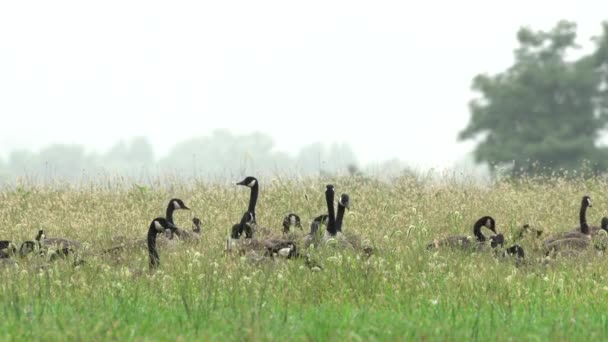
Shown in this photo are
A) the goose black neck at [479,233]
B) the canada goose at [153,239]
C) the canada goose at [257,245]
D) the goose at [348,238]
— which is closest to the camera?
the canada goose at [153,239]

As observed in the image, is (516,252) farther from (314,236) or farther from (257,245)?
(257,245)

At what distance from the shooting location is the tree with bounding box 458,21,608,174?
45.9 m

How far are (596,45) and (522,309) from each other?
4051 centimetres

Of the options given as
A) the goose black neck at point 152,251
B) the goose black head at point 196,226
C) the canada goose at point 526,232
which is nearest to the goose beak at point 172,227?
the goose black neck at point 152,251

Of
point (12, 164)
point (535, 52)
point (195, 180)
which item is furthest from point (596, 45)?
point (12, 164)

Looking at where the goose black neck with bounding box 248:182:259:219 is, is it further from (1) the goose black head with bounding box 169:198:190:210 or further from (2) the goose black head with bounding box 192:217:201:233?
(1) the goose black head with bounding box 169:198:190:210

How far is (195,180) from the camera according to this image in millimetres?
23188

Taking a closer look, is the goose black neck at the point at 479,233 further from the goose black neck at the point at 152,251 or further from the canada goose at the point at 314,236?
the goose black neck at the point at 152,251

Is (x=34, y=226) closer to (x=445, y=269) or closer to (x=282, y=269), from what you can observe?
(x=282, y=269)

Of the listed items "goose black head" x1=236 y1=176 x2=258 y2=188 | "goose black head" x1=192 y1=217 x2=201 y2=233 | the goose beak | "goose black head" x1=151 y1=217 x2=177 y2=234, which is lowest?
"goose black head" x1=192 y1=217 x2=201 y2=233

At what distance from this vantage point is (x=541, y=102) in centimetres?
4716

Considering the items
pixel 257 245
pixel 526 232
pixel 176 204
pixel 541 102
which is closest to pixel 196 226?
pixel 176 204

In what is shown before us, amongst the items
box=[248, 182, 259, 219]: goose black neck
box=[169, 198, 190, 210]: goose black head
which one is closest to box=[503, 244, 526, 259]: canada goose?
box=[248, 182, 259, 219]: goose black neck

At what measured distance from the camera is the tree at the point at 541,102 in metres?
45.9
